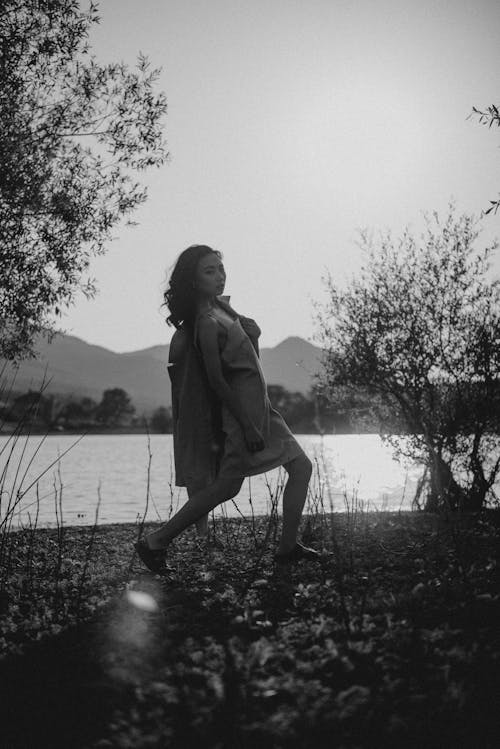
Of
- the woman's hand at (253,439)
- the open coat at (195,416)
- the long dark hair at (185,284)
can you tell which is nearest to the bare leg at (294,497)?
the woman's hand at (253,439)

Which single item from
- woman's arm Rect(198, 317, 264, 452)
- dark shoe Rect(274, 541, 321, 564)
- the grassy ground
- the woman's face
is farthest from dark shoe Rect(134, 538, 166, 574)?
the woman's face

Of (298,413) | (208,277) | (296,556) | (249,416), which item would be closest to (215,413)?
(249,416)

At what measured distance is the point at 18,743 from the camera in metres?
2.43

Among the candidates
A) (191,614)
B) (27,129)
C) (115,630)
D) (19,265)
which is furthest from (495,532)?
(27,129)

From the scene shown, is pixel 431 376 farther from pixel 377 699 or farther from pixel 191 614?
pixel 377 699

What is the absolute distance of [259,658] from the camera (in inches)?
124

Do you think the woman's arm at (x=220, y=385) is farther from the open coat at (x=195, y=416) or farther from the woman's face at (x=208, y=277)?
the woman's face at (x=208, y=277)

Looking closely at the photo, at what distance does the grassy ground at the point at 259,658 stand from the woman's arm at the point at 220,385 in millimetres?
1148

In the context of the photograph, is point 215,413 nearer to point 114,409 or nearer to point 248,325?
point 248,325

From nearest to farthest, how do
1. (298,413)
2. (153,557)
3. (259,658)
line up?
1. (259,658)
2. (153,557)
3. (298,413)

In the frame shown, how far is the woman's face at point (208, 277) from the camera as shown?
17.8ft

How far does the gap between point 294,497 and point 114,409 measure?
135 metres

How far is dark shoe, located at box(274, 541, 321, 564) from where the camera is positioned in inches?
214

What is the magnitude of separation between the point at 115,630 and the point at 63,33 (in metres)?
11.2
